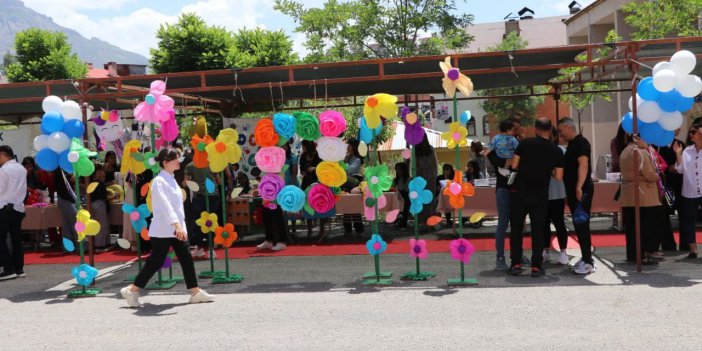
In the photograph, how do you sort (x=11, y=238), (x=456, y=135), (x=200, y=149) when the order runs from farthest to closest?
(x=11, y=238), (x=200, y=149), (x=456, y=135)

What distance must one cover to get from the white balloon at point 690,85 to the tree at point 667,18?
12.1m

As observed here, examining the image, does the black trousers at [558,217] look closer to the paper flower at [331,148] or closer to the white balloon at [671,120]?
the white balloon at [671,120]

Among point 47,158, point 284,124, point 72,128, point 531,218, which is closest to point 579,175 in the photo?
point 531,218

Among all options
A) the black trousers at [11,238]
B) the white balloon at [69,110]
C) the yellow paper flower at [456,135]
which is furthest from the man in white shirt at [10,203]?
the yellow paper flower at [456,135]

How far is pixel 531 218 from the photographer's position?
26.0 ft

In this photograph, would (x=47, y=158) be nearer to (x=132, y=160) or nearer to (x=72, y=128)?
(x=72, y=128)

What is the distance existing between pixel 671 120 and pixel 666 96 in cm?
29

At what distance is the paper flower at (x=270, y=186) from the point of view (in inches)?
327

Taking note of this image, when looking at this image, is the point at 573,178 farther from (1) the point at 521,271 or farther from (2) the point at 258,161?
(2) the point at 258,161

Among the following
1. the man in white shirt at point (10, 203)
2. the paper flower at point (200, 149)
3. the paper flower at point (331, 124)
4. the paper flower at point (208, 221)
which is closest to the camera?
the paper flower at point (331, 124)

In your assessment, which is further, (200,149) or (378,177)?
(200,149)

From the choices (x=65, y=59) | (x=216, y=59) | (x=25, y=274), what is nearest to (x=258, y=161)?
(x=25, y=274)

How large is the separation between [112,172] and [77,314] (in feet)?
18.3

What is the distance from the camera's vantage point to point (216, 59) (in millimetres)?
24016
